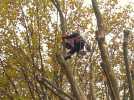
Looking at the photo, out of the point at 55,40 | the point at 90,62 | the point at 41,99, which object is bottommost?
the point at 41,99

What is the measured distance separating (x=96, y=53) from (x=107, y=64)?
32.8 feet

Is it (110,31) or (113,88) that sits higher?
(110,31)

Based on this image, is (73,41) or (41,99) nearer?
(73,41)

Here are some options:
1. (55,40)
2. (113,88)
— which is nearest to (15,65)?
(55,40)

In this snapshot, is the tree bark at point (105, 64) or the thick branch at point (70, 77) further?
the thick branch at point (70, 77)

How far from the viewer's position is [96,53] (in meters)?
17.1

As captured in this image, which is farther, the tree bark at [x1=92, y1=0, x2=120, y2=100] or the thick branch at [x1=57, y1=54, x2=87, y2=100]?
the thick branch at [x1=57, y1=54, x2=87, y2=100]

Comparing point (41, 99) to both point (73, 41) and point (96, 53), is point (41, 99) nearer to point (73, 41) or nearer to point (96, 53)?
point (73, 41)

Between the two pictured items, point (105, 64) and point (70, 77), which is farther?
point (70, 77)

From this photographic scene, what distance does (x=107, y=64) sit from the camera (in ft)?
23.4

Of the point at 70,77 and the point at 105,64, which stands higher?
the point at 105,64

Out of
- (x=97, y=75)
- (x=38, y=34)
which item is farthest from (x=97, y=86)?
(x=38, y=34)

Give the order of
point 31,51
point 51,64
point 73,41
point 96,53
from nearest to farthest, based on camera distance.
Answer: point 73,41, point 31,51, point 51,64, point 96,53

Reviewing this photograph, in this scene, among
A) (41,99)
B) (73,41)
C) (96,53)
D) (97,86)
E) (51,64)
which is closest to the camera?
(73,41)
